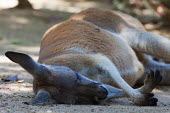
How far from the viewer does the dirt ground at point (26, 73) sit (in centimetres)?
342

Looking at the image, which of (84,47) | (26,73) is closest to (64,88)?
(84,47)

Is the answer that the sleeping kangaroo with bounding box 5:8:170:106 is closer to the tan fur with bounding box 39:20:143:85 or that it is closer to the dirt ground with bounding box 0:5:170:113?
the tan fur with bounding box 39:20:143:85

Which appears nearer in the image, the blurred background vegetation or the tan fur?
the tan fur

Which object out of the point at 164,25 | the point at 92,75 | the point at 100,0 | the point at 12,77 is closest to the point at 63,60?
the point at 92,75

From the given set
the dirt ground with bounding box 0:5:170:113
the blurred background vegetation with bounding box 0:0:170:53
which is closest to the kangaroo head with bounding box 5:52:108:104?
the dirt ground with bounding box 0:5:170:113

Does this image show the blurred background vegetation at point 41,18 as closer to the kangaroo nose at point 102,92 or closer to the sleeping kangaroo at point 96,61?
the sleeping kangaroo at point 96,61

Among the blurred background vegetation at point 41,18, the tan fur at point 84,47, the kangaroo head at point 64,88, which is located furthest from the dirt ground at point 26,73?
the tan fur at point 84,47

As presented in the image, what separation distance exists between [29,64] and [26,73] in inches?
81.6

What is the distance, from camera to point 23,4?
1052cm

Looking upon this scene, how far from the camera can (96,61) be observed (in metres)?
4.18

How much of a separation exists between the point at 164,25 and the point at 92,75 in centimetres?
607

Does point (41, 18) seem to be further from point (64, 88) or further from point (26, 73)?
point (64, 88)

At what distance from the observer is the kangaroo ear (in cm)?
328

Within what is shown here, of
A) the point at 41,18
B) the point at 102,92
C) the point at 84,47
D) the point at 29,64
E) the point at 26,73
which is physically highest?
the point at 29,64
